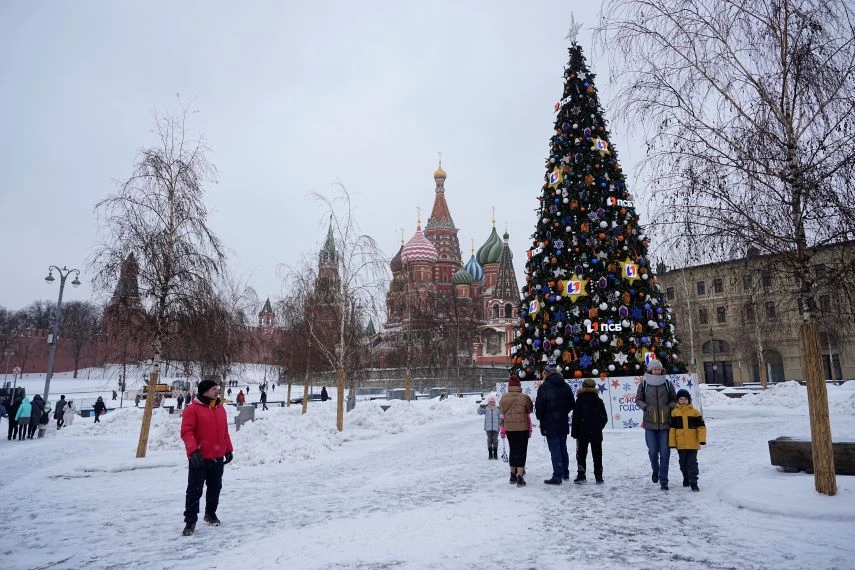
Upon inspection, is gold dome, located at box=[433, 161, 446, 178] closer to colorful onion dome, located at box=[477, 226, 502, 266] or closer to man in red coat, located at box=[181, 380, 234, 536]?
colorful onion dome, located at box=[477, 226, 502, 266]

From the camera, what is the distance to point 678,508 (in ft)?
24.1

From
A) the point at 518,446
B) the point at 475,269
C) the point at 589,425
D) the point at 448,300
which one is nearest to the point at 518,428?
the point at 518,446

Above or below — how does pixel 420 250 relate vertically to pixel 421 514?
above

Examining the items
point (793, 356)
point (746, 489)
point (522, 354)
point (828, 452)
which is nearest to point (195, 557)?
point (746, 489)

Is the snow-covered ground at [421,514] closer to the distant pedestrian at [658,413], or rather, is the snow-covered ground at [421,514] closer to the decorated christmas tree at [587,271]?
the distant pedestrian at [658,413]

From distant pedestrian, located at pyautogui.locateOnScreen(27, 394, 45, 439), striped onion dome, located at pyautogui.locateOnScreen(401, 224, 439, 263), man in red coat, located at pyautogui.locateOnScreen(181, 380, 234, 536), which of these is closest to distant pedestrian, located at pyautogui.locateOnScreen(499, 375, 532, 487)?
man in red coat, located at pyautogui.locateOnScreen(181, 380, 234, 536)

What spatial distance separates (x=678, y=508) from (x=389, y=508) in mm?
3911

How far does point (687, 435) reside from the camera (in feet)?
27.5

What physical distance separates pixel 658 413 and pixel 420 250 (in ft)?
229

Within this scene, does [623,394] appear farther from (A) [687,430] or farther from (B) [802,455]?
(A) [687,430]

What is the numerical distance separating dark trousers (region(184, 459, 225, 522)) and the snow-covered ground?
12.0 inches

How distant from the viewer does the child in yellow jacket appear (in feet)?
27.4

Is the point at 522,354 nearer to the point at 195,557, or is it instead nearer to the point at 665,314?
the point at 665,314

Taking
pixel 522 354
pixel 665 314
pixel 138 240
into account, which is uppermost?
pixel 138 240
